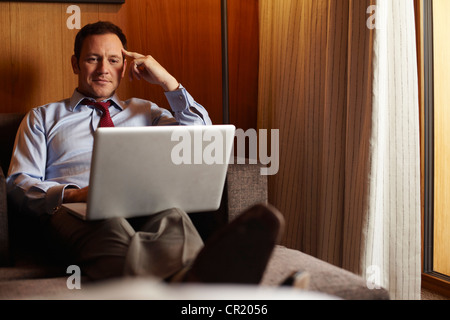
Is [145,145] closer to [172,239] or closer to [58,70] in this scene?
[172,239]

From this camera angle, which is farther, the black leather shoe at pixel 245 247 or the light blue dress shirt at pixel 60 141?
the light blue dress shirt at pixel 60 141

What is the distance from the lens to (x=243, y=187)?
1631mm

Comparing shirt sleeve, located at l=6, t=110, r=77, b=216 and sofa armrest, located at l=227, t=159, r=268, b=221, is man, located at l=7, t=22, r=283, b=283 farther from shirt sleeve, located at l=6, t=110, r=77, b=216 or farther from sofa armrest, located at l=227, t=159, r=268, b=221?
sofa armrest, located at l=227, t=159, r=268, b=221

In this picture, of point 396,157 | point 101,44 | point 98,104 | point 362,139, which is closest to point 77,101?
point 98,104

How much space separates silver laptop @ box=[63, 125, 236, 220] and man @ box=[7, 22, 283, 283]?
0.05 metres

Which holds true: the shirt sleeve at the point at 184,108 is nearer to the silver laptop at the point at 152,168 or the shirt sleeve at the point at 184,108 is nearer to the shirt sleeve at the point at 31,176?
the shirt sleeve at the point at 31,176

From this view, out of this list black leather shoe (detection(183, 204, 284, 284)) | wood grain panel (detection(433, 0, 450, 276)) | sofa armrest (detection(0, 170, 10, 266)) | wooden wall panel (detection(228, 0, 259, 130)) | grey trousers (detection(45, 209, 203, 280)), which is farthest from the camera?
wooden wall panel (detection(228, 0, 259, 130))

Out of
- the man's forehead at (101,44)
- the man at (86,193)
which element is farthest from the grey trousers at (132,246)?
the man's forehead at (101,44)

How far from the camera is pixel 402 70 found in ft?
5.91

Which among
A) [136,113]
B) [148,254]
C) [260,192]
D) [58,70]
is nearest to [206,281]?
[148,254]

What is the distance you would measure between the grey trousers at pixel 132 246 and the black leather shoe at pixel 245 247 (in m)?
0.22

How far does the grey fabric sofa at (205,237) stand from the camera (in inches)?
45.6

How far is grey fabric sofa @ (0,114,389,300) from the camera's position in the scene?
1.16 metres

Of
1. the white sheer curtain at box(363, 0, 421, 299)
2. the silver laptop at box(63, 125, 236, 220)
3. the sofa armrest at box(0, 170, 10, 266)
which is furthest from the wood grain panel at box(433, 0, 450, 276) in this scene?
the sofa armrest at box(0, 170, 10, 266)
